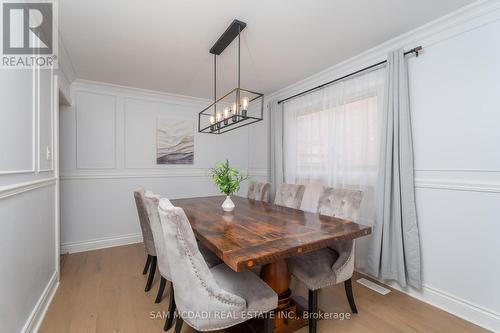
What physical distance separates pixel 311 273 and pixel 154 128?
3267mm

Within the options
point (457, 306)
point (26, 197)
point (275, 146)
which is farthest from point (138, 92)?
point (457, 306)

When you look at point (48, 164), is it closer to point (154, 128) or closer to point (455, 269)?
point (154, 128)

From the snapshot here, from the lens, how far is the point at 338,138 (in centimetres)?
283

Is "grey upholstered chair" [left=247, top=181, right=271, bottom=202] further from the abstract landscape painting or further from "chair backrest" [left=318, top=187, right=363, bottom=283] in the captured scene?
the abstract landscape painting

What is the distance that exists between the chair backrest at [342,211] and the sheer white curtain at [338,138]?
0.64 m

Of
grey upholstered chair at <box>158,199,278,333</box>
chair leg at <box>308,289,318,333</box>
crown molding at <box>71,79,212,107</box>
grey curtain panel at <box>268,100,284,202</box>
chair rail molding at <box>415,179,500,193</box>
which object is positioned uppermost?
crown molding at <box>71,79,212,107</box>

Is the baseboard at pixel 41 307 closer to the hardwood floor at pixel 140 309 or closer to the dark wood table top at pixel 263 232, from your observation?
the hardwood floor at pixel 140 309

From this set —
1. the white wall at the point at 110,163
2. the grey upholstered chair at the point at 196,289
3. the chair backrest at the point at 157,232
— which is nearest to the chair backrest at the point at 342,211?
the grey upholstered chair at the point at 196,289

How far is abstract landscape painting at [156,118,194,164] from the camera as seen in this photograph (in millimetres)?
3844

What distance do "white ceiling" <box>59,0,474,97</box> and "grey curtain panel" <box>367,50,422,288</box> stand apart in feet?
1.45

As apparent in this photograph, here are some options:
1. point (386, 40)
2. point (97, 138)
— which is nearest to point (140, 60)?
point (97, 138)

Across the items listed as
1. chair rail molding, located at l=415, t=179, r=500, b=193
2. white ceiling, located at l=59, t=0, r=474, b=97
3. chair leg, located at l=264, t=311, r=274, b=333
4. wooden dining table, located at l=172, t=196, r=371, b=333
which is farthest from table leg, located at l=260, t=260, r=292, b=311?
white ceiling, located at l=59, t=0, r=474, b=97

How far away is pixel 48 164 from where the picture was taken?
2162mm

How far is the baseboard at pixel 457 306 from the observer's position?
170 cm
